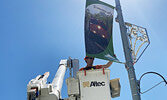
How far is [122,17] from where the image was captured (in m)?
4.79

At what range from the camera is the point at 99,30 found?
14.4ft

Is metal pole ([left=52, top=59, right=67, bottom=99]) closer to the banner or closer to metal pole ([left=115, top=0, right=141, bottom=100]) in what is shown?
the banner

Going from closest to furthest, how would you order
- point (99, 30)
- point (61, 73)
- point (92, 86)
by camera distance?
1. point (92, 86)
2. point (99, 30)
3. point (61, 73)

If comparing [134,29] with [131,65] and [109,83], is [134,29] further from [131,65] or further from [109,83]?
[109,83]

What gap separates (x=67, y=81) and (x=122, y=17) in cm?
266

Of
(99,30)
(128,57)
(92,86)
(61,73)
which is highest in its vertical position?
(99,30)

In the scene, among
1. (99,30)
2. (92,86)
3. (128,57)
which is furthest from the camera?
(99,30)

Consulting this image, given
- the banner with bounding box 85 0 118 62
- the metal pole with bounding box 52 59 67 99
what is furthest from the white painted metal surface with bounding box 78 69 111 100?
the metal pole with bounding box 52 59 67 99

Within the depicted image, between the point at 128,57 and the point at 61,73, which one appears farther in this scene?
the point at 61,73

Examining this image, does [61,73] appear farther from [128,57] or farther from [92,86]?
[92,86]

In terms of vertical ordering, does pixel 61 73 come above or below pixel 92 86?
above

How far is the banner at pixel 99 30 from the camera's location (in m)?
4.06

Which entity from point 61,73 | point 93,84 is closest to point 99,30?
point 93,84

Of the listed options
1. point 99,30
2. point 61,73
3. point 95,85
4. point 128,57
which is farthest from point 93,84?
point 61,73
